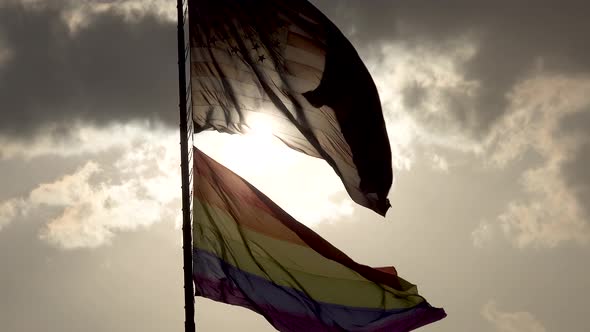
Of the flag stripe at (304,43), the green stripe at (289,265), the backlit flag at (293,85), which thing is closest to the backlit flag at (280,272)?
the green stripe at (289,265)

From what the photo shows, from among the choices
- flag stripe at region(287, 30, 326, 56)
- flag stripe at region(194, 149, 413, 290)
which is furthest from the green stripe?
flag stripe at region(287, 30, 326, 56)

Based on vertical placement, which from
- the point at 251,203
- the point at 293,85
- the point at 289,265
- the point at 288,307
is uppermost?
the point at 293,85

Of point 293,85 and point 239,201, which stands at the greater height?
point 293,85

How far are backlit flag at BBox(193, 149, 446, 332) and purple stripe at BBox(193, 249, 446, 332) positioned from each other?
19mm

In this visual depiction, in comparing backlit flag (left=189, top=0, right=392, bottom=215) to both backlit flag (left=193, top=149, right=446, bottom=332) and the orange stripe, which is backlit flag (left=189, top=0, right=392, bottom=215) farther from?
backlit flag (left=193, top=149, right=446, bottom=332)

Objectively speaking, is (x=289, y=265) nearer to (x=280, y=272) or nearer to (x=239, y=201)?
(x=280, y=272)

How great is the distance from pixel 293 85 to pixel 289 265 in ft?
12.1

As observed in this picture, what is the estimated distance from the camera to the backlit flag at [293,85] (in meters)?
18.2

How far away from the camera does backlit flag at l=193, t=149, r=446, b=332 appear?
18.0 metres

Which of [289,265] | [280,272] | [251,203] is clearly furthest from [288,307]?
[251,203]

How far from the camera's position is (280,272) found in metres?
18.9

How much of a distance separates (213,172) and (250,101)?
1.65 meters

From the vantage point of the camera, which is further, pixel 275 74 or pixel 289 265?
pixel 289 265

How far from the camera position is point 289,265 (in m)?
19.2
